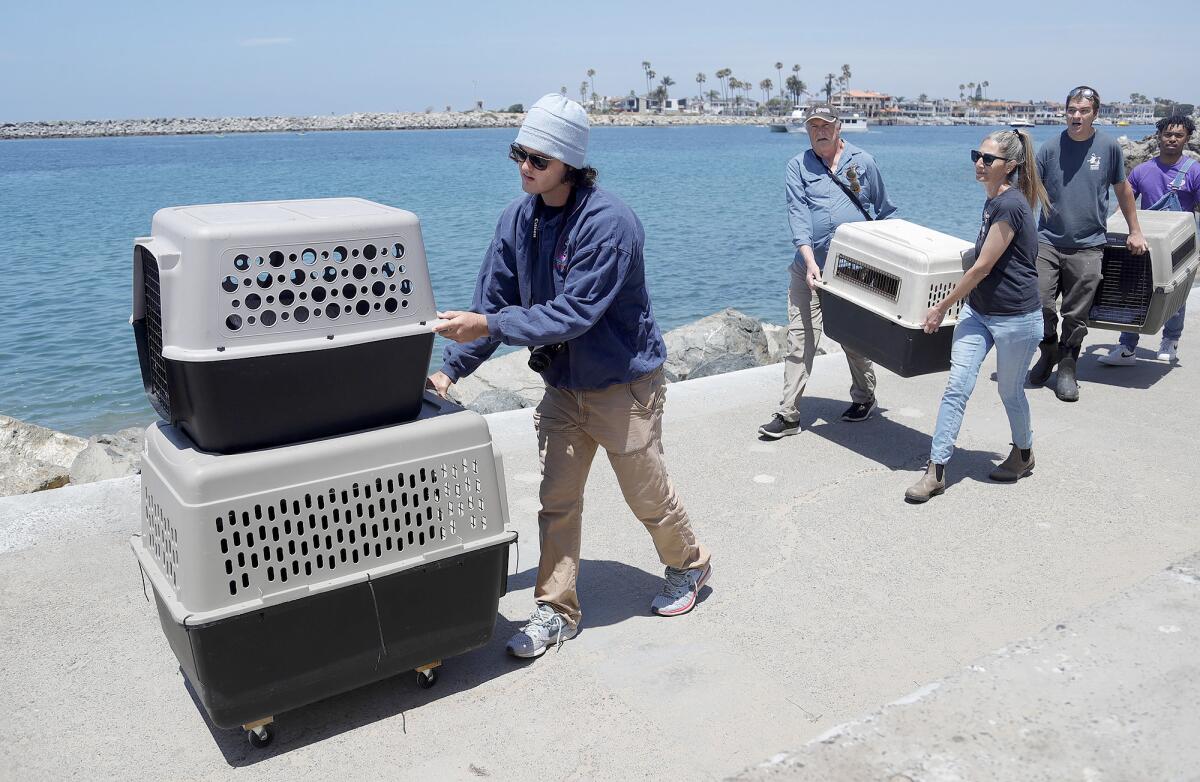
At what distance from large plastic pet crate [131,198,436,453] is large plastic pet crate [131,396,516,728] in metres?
0.12

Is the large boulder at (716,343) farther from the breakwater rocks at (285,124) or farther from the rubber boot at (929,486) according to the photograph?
the breakwater rocks at (285,124)

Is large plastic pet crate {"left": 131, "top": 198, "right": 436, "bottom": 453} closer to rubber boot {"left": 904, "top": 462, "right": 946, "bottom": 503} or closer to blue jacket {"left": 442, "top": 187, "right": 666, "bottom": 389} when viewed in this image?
blue jacket {"left": 442, "top": 187, "right": 666, "bottom": 389}

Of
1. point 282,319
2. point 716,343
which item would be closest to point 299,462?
point 282,319

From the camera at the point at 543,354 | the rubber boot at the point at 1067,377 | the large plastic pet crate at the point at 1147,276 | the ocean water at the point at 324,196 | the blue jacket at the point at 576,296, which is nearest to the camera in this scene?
the blue jacket at the point at 576,296

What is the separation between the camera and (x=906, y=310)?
550cm

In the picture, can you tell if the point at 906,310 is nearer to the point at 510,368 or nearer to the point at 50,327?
the point at 510,368

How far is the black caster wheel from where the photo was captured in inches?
125

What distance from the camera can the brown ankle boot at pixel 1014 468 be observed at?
18.2ft

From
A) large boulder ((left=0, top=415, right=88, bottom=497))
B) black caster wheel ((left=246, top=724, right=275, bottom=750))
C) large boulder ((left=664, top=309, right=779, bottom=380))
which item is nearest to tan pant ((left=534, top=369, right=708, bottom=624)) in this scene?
black caster wheel ((left=246, top=724, right=275, bottom=750))

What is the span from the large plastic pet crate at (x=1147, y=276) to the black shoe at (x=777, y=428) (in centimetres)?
266

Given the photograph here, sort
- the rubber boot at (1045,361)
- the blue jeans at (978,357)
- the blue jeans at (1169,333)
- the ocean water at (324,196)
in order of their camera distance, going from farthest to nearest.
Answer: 1. the ocean water at (324,196)
2. the blue jeans at (1169,333)
3. the rubber boot at (1045,361)
4. the blue jeans at (978,357)

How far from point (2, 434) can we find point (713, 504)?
19.3 feet

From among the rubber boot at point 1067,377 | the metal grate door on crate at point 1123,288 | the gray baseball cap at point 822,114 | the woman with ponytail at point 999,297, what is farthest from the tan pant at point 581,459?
the metal grate door on crate at point 1123,288

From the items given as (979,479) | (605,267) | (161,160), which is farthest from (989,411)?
(161,160)
